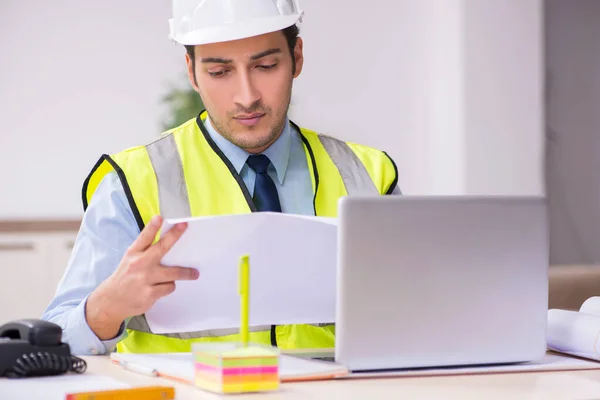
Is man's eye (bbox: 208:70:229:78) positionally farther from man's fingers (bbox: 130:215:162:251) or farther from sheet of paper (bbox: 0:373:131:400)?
sheet of paper (bbox: 0:373:131:400)

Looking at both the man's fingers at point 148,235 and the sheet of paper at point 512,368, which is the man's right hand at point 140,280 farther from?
the sheet of paper at point 512,368

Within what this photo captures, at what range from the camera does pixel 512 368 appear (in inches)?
53.6

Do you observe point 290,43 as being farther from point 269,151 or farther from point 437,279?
point 437,279

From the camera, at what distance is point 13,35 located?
4.67 metres

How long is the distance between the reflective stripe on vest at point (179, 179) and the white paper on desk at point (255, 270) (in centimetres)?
23

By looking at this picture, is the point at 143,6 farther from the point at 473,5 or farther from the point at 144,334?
the point at 144,334

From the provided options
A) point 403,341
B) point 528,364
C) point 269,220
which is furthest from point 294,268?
point 528,364

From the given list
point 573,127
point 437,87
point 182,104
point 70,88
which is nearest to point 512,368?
point 182,104

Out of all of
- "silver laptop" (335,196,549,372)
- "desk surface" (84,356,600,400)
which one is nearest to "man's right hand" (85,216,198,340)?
"desk surface" (84,356,600,400)

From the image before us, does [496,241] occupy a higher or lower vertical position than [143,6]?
lower

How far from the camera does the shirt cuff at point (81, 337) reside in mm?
1586

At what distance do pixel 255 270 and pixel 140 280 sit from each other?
7.0 inches

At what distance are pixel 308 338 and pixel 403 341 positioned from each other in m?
0.57

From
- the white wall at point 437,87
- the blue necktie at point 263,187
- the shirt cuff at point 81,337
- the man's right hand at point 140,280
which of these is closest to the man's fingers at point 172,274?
the man's right hand at point 140,280
